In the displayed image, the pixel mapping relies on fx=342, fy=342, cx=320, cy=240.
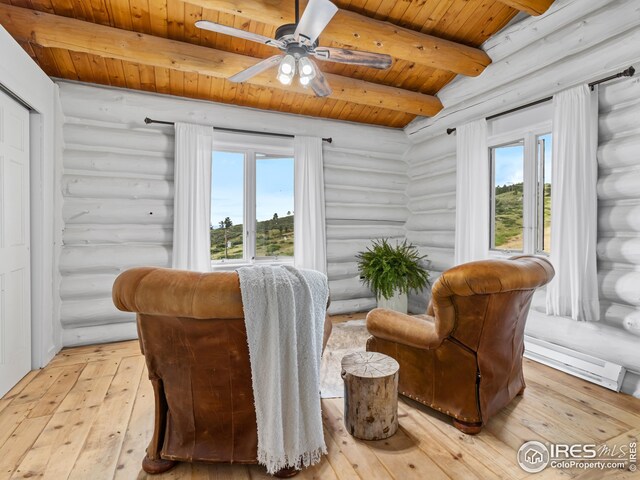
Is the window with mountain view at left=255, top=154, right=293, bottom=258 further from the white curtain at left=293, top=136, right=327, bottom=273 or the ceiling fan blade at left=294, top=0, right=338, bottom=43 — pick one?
the ceiling fan blade at left=294, top=0, right=338, bottom=43

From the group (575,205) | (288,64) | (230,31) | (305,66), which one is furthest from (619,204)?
(230,31)

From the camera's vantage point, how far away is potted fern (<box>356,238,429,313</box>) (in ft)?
14.1

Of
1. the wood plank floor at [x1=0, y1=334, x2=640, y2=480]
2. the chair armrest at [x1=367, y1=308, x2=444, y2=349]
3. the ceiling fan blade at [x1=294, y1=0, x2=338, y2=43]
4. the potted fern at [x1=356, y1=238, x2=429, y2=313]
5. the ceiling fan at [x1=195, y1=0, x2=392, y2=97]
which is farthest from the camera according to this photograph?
the potted fern at [x1=356, y1=238, x2=429, y2=313]

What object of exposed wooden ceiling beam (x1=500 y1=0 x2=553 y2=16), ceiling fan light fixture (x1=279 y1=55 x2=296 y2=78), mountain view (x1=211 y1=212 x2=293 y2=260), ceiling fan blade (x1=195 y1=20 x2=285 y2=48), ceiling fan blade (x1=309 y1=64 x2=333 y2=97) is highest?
exposed wooden ceiling beam (x1=500 y1=0 x2=553 y2=16)

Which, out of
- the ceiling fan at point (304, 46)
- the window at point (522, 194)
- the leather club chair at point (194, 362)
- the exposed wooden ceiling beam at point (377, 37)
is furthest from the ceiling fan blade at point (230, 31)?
the window at point (522, 194)

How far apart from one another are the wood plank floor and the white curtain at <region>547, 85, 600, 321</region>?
646 millimetres

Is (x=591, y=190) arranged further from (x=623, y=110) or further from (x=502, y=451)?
(x=502, y=451)

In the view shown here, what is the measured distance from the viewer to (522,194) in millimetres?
3664

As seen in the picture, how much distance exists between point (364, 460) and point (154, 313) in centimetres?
131

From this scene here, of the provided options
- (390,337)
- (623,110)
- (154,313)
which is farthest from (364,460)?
(623,110)

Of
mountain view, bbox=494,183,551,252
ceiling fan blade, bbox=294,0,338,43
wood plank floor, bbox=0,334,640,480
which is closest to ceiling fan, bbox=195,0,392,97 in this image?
ceiling fan blade, bbox=294,0,338,43

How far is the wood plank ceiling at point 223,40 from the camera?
2812mm

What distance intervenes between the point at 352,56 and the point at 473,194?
2178 millimetres

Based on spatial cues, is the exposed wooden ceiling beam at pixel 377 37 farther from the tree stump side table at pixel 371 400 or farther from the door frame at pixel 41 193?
the tree stump side table at pixel 371 400
